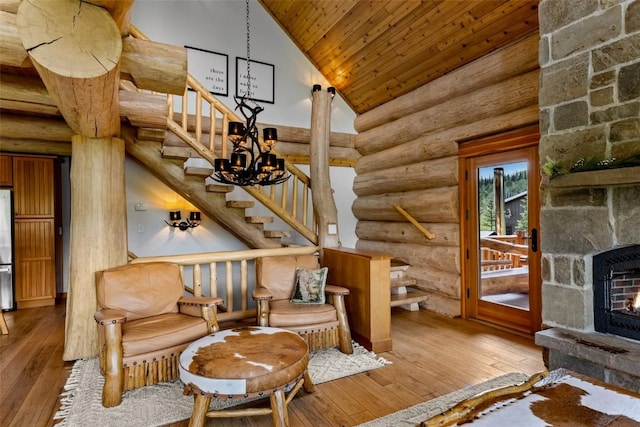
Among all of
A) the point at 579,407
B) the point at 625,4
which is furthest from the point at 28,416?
the point at 625,4

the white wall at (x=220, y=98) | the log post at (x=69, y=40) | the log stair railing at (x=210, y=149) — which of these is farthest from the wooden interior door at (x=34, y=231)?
the log post at (x=69, y=40)

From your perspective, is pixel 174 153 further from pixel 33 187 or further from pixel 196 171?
pixel 33 187

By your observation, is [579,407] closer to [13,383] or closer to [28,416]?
[28,416]

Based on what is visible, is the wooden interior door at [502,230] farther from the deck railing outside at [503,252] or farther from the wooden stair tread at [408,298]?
the wooden stair tread at [408,298]

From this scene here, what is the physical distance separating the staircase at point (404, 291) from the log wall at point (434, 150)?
0.13m

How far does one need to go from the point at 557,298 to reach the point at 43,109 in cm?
443

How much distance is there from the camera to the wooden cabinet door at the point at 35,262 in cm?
492

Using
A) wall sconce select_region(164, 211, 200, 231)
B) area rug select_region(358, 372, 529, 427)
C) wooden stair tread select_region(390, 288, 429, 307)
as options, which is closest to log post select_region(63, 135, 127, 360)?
wall sconce select_region(164, 211, 200, 231)

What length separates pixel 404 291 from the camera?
4859 mm

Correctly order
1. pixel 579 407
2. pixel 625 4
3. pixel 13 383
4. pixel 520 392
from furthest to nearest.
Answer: pixel 13 383 < pixel 625 4 < pixel 520 392 < pixel 579 407

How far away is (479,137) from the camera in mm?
4125

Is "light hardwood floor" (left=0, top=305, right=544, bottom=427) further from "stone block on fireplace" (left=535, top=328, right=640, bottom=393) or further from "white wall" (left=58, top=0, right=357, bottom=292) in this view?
"white wall" (left=58, top=0, right=357, bottom=292)

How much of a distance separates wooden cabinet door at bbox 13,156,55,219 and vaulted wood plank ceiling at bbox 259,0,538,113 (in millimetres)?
4269

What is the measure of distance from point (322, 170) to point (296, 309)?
70.6 inches
